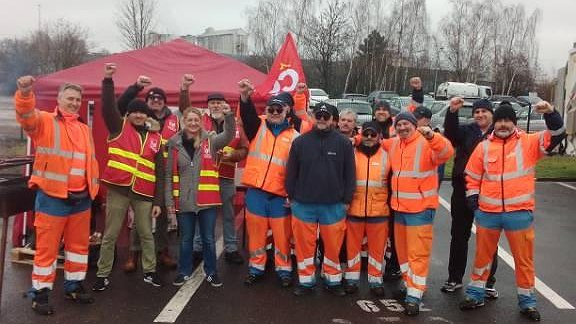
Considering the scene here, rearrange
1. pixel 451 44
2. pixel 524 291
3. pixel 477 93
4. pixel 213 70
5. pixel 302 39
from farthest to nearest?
pixel 451 44
pixel 302 39
pixel 477 93
pixel 213 70
pixel 524 291

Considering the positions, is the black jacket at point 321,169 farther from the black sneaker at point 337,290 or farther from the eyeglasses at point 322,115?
the black sneaker at point 337,290

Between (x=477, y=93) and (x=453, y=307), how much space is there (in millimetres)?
35616

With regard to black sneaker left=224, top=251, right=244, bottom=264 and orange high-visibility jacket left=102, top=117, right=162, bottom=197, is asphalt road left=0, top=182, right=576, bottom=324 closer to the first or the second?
black sneaker left=224, top=251, right=244, bottom=264

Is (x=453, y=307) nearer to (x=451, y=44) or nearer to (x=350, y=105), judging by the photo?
(x=350, y=105)

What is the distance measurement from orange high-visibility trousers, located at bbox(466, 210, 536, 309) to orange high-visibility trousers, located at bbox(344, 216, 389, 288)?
852mm

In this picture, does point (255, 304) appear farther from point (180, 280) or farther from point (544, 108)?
point (544, 108)

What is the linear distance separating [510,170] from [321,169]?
64.4 inches

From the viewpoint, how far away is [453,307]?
16.3ft

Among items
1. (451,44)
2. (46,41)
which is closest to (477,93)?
(451,44)

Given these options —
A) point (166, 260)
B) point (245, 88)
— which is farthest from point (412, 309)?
point (166, 260)

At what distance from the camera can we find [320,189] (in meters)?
4.94

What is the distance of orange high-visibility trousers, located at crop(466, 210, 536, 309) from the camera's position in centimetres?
457

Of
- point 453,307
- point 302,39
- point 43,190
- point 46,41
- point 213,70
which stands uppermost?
point 302,39

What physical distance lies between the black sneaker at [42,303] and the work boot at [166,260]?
151 cm
